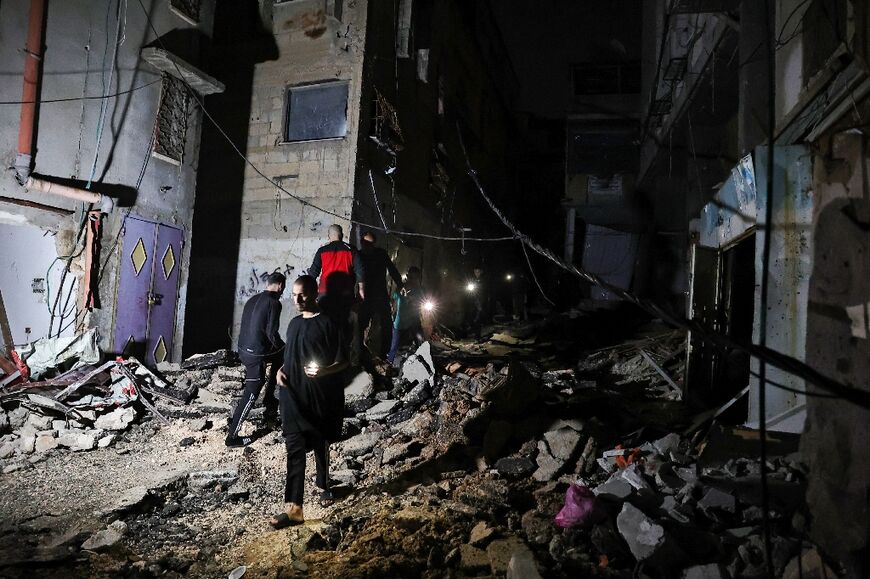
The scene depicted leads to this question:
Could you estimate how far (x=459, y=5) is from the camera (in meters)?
17.1

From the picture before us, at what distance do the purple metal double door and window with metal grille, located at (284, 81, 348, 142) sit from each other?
3536 millimetres

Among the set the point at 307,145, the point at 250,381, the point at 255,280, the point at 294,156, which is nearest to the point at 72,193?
the point at 255,280

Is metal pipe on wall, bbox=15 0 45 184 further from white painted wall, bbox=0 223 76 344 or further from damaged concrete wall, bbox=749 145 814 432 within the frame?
damaged concrete wall, bbox=749 145 814 432

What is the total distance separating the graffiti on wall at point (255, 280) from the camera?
10.9 metres

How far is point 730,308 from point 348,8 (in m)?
9.76

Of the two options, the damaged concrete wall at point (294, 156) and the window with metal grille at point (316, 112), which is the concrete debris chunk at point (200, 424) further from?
the window with metal grille at point (316, 112)

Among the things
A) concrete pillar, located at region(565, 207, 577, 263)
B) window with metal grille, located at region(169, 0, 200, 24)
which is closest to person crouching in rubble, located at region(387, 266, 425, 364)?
window with metal grille, located at region(169, 0, 200, 24)

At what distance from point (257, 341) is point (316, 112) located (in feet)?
21.8

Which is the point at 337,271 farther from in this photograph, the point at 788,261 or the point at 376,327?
the point at 788,261

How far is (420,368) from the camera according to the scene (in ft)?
27.6

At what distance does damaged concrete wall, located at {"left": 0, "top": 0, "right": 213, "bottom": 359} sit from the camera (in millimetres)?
7773

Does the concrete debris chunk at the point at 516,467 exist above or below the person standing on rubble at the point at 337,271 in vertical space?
below

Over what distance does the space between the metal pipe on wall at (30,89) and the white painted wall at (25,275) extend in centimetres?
136

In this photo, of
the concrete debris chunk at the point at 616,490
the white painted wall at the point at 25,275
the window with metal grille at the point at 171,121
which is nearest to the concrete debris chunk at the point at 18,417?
the white painted wall at the point at 25,275
